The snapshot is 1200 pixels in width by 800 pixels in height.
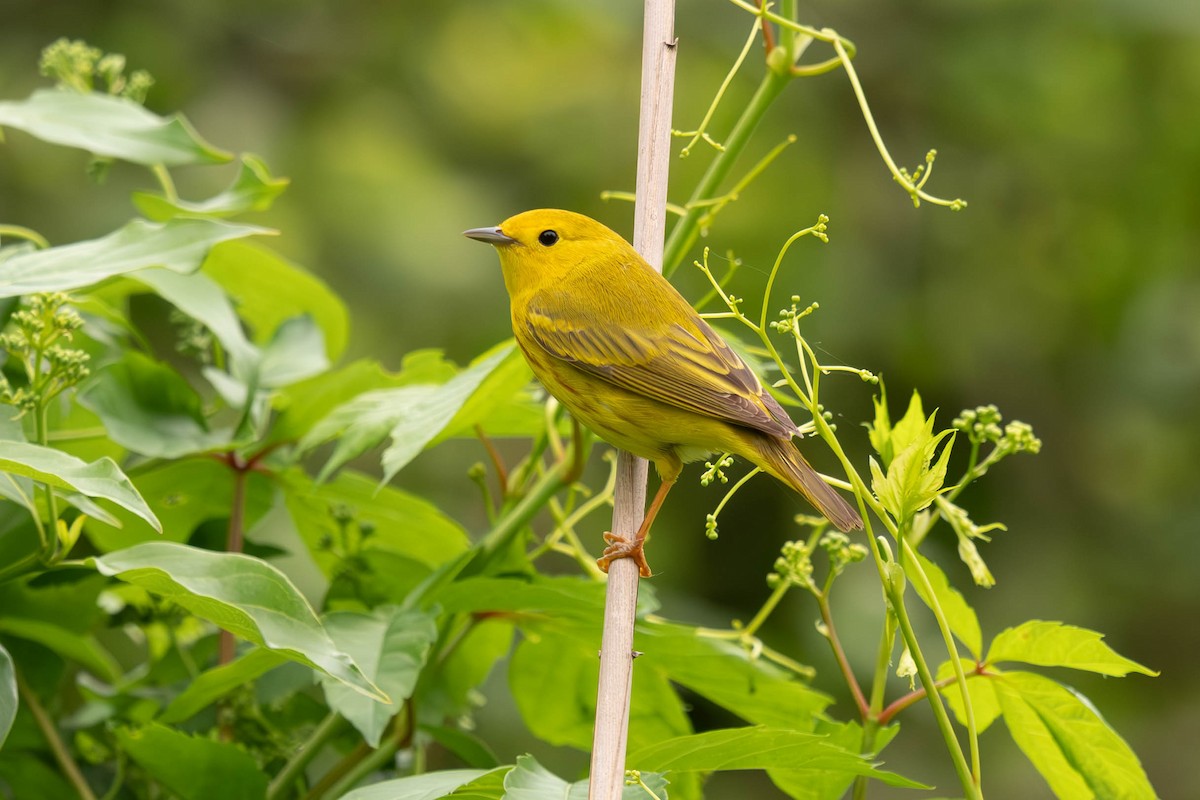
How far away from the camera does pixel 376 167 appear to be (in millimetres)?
5145

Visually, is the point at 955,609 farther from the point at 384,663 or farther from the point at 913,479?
the point at 384,663

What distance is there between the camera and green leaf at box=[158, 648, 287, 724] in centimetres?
154

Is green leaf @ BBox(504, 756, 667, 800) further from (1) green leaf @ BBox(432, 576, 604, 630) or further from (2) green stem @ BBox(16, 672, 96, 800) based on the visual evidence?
(2) green stem @ BBox(16, 672, 96, 800)

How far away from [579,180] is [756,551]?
65.4 inches

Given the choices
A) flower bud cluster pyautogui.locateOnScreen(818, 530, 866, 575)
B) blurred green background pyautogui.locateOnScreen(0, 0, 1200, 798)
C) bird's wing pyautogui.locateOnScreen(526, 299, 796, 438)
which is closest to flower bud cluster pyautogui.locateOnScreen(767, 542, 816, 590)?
flower bud cluster pyautogui.locateOnScreen(818, 530, 866, 575)

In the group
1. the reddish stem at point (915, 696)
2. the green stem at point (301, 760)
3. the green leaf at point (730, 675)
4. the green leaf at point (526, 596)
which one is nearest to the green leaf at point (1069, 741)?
the reddish stem at point (915, 696)

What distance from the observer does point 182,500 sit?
6.38 feet

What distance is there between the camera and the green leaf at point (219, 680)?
1535 mm

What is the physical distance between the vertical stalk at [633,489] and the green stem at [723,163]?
9 centimetres

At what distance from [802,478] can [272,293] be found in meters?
0.93

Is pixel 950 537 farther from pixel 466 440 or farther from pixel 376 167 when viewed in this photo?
pixel 376 167

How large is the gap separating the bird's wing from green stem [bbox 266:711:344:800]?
2.76ft

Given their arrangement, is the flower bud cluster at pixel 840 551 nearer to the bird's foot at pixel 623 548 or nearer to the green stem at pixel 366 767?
the bird's foot at pixel 623 548

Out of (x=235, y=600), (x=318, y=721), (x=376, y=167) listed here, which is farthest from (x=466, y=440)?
(x=235, y=600)
